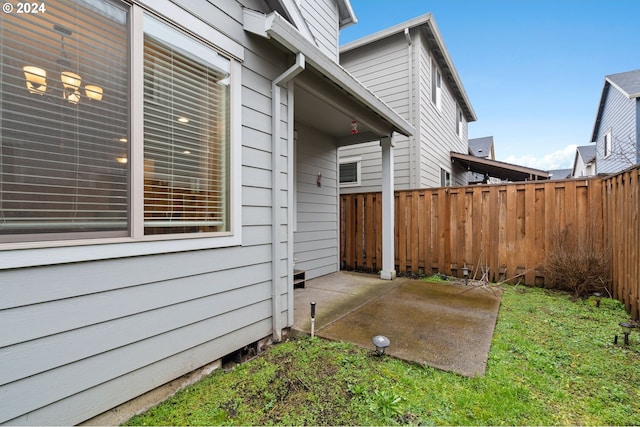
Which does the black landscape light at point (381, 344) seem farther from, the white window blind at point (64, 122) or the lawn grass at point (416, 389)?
the white window blind at point (64, 122)

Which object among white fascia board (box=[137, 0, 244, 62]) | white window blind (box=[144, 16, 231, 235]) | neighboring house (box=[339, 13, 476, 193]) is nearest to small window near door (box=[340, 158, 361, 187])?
neighboring house (box=[339, 13, 476, 193])

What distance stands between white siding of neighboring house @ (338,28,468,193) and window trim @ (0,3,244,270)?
5.68m

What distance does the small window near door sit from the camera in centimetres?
813

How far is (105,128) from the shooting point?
68.4 inches

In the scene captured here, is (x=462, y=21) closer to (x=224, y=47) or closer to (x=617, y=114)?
(x=617, y=114)

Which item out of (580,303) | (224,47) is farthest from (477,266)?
(224,47)

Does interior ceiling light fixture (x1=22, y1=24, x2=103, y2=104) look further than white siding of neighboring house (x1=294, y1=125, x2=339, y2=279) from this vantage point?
No

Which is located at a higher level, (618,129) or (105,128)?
(618,129)

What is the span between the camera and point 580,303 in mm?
3850

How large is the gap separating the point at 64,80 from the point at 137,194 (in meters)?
0.72

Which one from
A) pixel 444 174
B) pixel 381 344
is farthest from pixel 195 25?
pixel 444 174

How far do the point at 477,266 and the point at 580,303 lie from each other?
→ 157cm

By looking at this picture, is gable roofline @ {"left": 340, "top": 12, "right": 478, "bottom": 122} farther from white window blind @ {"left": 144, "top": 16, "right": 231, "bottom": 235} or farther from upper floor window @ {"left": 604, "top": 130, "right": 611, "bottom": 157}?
upper floor window @ {"left": 604, "top": 130, "right": 611, "bottom": 157}

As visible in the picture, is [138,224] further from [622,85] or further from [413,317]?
[622,85]
